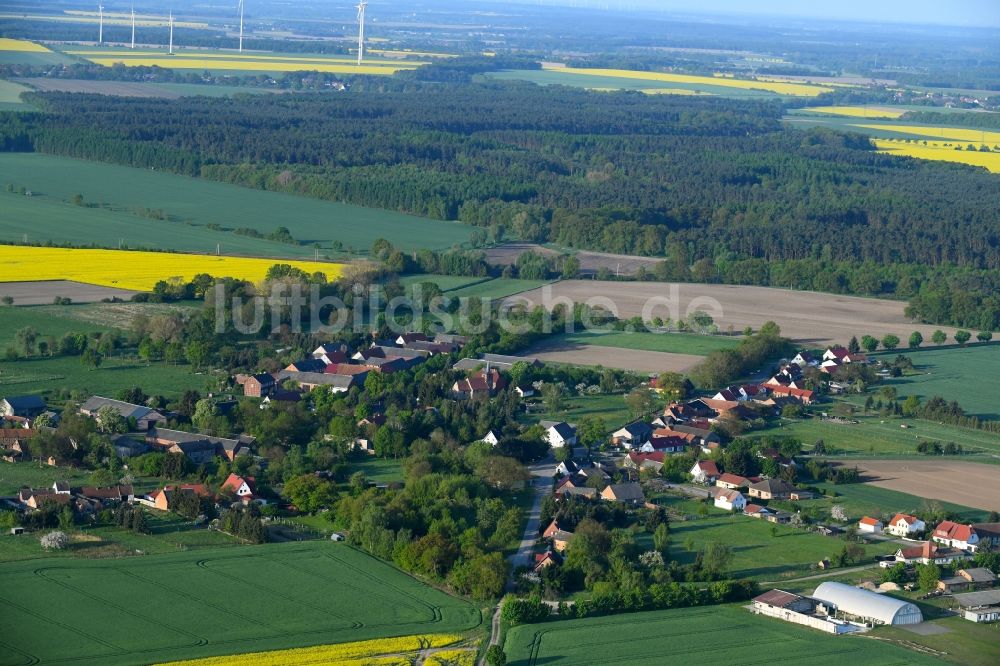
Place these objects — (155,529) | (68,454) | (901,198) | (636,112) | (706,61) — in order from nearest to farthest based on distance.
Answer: (155,529) → (68,454) → (901,198) → (636,112) → (706,61)

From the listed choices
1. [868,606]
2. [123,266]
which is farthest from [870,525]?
[123,266]

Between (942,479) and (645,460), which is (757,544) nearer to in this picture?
(645,460)

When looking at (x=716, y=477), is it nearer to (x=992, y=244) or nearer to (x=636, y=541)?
(x=636, y=541)

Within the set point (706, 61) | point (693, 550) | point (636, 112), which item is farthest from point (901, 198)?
point (706, 61)

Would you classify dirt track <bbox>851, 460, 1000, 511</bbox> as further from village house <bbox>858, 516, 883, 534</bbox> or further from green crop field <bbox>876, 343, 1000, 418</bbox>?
green crop field <bbox>876, 343, 1000, 418</bbox>

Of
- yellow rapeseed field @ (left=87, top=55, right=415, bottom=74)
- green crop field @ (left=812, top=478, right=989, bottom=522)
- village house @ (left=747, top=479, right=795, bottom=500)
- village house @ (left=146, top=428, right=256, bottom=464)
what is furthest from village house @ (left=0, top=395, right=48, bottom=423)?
yellow rapeseed field @ (left=87, top=55, right=415, bottom=74)

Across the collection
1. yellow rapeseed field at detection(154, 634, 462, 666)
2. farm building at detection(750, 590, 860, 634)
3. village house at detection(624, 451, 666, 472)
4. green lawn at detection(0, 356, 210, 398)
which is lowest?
green lawn at detection(0, 356, 210, 398)
